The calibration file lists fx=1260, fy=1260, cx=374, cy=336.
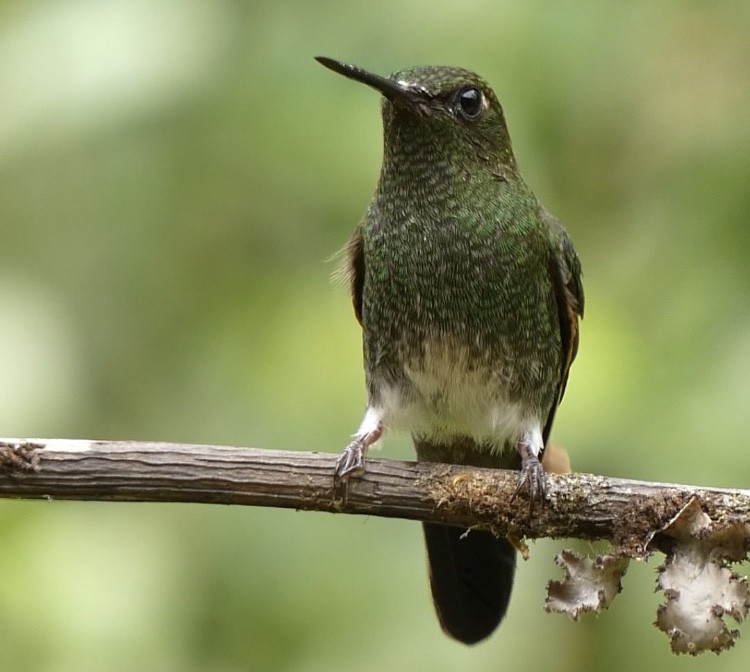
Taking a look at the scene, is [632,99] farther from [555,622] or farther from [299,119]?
[555,622]

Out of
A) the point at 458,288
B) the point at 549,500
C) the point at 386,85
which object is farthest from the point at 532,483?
the point at 386,85

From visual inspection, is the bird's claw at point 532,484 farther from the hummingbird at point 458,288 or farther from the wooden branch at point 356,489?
the hummingbird at point 458,288

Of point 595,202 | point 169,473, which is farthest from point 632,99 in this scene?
point 169,473

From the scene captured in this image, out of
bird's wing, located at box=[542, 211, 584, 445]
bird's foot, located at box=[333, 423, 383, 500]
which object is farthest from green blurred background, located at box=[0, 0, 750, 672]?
bird's wing, located at box=[542, 211, 584, 445]

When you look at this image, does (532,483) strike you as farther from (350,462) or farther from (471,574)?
(471,574)

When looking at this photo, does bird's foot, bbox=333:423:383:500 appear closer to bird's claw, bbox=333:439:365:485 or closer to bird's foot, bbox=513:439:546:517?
bird's claw, bbox=333:439:365:485

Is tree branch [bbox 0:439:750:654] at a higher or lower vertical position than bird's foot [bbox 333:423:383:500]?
lower
